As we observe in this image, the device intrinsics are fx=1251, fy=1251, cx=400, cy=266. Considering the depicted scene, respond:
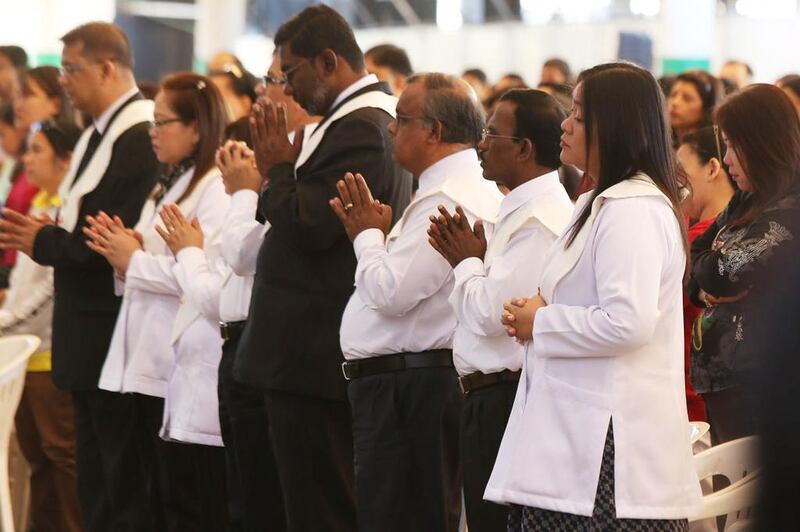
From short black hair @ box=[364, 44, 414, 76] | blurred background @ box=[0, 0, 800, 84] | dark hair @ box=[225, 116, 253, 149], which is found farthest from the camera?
blurred background @ box=[0, 0, 800, 84]

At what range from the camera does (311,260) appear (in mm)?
3412

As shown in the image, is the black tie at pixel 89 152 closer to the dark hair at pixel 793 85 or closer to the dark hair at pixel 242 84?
the dark hair at pixel 242 84

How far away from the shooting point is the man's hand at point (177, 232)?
3.86 m

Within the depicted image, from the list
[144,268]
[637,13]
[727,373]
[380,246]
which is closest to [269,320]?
[380,246]

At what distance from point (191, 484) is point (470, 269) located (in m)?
1.84

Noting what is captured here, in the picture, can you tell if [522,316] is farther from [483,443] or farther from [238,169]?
[238,169]

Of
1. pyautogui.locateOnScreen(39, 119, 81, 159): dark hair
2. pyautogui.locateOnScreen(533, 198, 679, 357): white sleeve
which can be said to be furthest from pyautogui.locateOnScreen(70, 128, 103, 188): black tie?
pyautogui.locateOnScreen(533, 198, 679, 357): white sleeve

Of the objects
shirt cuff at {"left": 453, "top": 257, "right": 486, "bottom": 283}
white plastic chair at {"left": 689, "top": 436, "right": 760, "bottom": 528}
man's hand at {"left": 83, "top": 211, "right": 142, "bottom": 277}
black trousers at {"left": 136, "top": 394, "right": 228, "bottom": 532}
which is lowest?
black trousers at {"left": 136, "top": 394, "right": 228, "bottom": 532}

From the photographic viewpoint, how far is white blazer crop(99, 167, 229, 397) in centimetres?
398

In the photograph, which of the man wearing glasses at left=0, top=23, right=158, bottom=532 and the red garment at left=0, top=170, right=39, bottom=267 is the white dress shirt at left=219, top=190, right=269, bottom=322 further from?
the red garment at left=0, top=170, right=39, bottom=267

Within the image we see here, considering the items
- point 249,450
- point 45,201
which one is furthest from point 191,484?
point 45,201

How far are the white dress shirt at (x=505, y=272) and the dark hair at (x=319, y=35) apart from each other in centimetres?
87

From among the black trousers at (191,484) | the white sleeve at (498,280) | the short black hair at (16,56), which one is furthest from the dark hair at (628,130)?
the short black hair at (16,56)

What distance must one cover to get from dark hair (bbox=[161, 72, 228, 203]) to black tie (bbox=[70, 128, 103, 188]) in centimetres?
50
